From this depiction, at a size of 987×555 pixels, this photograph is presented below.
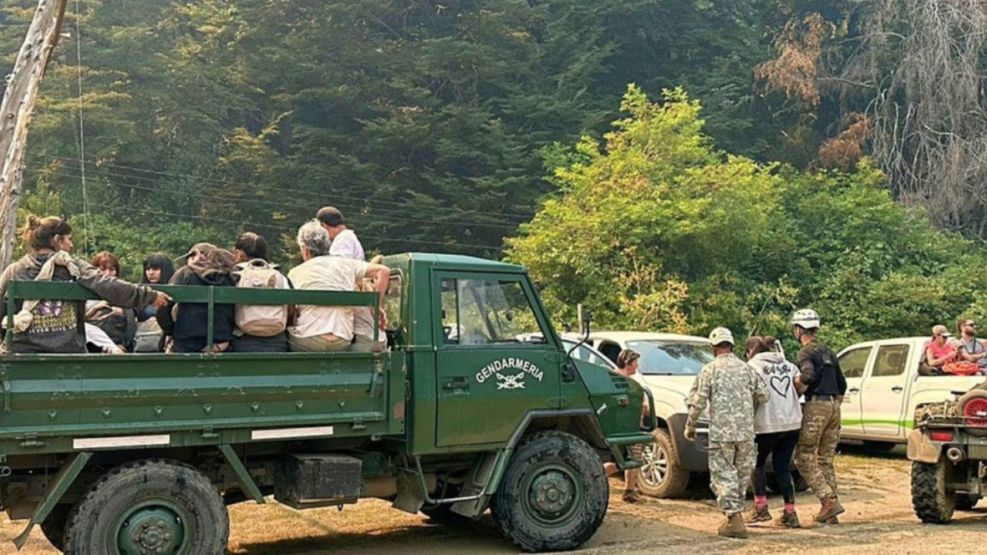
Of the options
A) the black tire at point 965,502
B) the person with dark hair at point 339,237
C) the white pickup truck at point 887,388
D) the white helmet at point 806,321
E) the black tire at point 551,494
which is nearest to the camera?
the black tire at point 551,494

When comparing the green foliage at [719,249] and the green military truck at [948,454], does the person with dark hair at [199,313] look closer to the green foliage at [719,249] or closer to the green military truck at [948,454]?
the green military truck at [948,454]

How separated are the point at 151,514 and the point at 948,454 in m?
6.70

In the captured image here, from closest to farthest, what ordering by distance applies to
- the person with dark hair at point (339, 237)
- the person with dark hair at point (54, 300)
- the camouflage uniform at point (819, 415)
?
the person with dark hair at point (54, 300) < the person with dark hair at point (339, 237) < the camouflage uniform at point (819, 415)

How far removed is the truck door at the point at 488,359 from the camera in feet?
24.5

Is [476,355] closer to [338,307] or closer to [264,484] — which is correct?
[338,307]

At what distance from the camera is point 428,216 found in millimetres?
32219

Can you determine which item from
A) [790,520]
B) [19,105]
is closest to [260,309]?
[790,520]

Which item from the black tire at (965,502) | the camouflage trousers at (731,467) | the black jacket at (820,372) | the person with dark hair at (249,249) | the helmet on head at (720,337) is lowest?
the black tire at (965,502)

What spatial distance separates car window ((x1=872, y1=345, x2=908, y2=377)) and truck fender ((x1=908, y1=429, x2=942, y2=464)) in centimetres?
464

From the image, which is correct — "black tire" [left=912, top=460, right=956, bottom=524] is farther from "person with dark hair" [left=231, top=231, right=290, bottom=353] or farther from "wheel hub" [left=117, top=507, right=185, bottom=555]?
"wheel hub" [left=117, top=507, right=185, bottom=555]

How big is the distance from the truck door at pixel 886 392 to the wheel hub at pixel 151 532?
10.1 m

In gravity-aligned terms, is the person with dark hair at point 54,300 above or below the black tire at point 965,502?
above

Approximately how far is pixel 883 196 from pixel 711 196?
6.94m

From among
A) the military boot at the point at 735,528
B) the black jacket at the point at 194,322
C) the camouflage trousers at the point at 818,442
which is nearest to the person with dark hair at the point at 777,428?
the camouflage trousers at the point at 818,442
